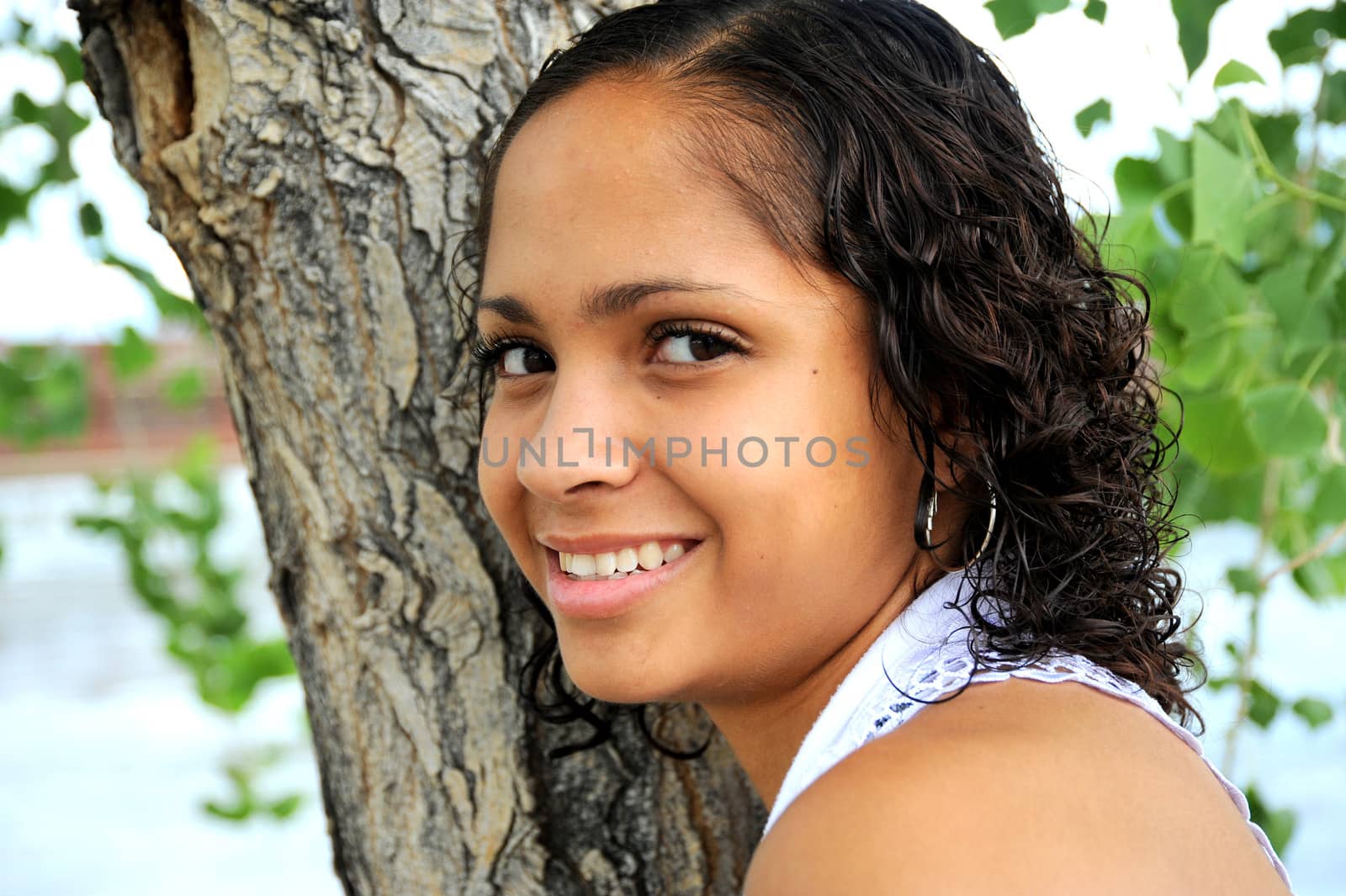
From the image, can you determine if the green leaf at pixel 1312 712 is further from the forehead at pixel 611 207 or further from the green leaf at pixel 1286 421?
the forehead at pixel 611 207

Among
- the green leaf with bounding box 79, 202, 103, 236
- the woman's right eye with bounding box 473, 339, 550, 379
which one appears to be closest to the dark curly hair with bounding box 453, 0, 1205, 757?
the woman's right eye with bounding box 473, 339, 550, 379

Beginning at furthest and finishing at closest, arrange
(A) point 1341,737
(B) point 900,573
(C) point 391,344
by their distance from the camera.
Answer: (A) point 1341,737
(C) point 391,344
(B) point 900,573

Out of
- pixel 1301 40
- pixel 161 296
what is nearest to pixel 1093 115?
pixel 1301 40

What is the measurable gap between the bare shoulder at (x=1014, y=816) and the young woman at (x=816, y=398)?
1 centimetres

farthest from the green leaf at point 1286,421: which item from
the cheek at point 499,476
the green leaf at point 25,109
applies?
the green leaf at point 25,109

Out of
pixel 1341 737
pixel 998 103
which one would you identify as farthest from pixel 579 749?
pixel 1341 737

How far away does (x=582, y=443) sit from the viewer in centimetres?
118

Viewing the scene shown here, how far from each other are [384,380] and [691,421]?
54 cm

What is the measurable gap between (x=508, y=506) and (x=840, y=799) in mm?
554

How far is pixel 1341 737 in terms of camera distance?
5078 mm

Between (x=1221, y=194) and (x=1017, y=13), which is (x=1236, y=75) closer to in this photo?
(x=1221, y=194)

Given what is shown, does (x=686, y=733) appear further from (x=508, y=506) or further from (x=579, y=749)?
(x=508, y=506)

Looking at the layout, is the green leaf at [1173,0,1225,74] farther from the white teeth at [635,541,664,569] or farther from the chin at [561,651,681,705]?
the chin at [561,651,681,705]

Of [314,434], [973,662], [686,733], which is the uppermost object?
[314,434]
